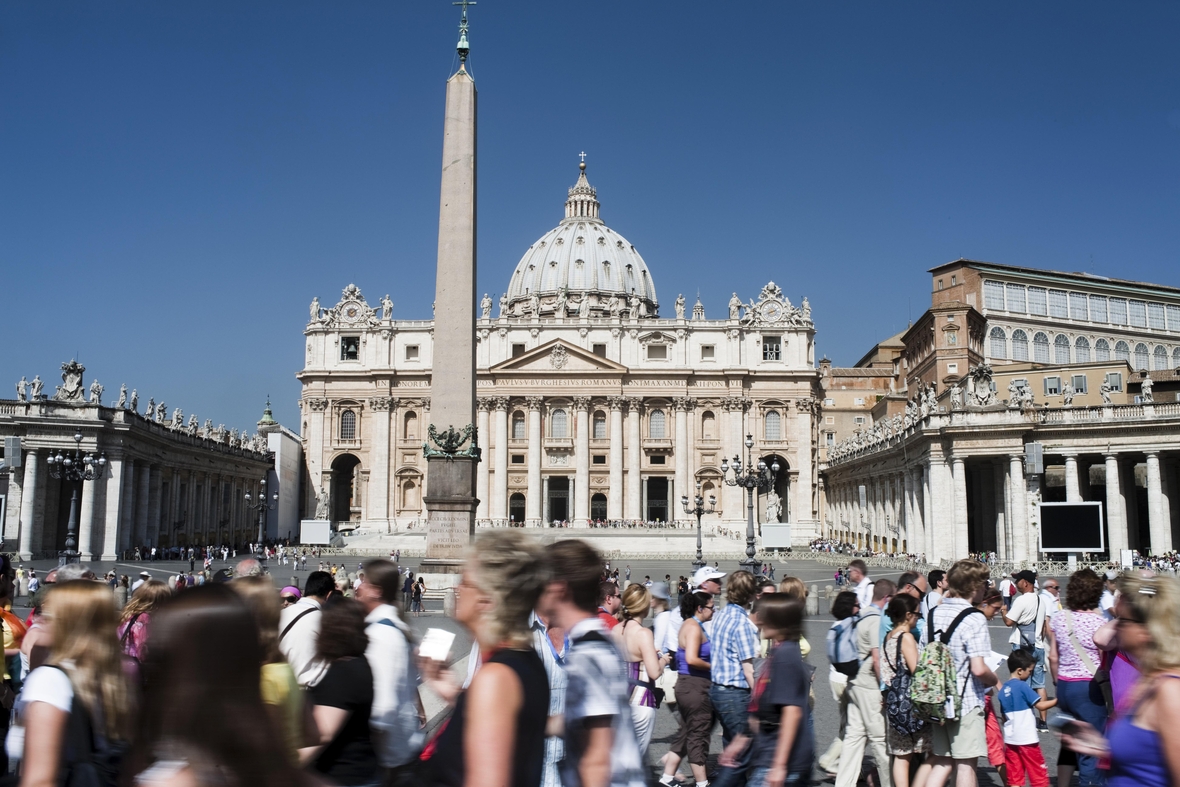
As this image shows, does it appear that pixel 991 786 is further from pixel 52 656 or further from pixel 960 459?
pixel 960 459

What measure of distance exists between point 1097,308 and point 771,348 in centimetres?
2044

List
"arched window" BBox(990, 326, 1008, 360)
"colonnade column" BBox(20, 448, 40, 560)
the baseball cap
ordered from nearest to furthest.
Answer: the baseball cap, "colonnade column" BBox(20, 448, 40, 560), "arched window" BBox(990, 326, 1008, 360)

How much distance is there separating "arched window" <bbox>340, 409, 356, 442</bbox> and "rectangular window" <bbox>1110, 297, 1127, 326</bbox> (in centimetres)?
4872

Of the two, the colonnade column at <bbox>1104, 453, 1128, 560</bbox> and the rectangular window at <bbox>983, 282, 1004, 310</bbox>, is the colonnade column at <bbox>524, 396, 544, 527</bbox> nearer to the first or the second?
the rectangular window at <bbox>983, 282, 1004, 310</bbox>

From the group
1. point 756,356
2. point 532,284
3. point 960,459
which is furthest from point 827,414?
point 960,459

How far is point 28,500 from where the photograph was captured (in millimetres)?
37094

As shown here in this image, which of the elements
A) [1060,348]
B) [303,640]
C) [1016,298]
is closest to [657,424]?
[1016,298]

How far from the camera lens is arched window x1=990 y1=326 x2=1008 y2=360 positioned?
184 feet

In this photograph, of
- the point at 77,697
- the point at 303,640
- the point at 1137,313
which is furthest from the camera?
the point at 1137,313

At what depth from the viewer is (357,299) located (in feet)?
234

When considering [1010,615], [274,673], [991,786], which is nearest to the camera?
[274,673]

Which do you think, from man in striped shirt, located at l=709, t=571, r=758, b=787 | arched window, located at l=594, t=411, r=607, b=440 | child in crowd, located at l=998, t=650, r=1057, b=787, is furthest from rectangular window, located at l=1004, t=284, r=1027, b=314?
man in striped shirt, located at l=709, t=571, r=758, b=787

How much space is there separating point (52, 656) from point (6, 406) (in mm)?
39670

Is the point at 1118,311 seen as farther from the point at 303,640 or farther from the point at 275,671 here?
the point at 275,671
